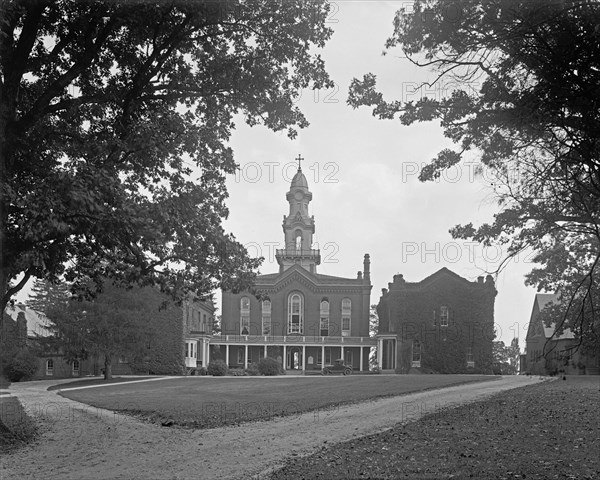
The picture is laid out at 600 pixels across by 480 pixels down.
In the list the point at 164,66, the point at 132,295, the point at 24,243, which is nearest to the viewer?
the point at 24,243

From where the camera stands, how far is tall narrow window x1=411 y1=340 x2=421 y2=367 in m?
55.2

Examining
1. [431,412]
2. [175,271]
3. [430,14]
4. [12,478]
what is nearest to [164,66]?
[175,271]

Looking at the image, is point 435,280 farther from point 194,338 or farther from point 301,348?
point 194,338

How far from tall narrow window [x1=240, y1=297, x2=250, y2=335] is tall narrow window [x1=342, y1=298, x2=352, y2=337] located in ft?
29.5

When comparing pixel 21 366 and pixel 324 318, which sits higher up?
pixel 324 318

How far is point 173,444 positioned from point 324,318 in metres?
49.4

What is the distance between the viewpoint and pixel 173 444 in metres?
13.0

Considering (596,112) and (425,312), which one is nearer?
(596,112)

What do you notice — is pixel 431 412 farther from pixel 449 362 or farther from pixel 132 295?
pixel 449 362

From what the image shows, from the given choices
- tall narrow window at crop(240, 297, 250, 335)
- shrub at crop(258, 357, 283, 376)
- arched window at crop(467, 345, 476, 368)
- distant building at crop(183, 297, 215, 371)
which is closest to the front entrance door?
tall narrow window at crop(240, 297, 250, 335)

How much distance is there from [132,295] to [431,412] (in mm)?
26530

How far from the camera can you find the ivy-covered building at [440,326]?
55.2 metres

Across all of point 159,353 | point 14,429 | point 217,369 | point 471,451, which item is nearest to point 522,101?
point 471,451

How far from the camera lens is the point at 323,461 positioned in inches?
423
